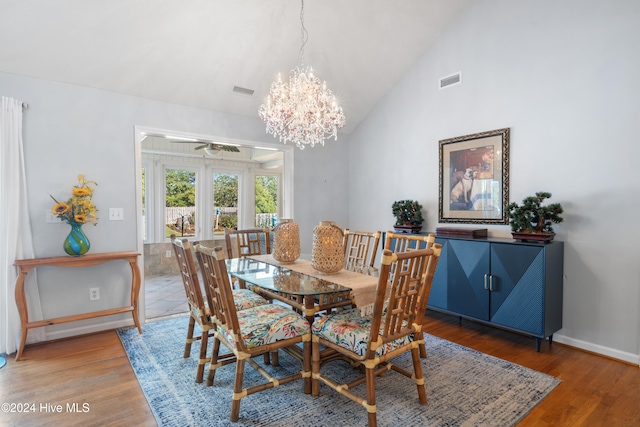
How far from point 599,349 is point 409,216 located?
215 cm

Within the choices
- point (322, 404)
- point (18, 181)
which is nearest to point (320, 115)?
point (322, 404)

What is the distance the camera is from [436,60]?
415cm

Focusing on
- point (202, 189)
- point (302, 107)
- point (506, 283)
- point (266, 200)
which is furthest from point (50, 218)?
point (266, 200)

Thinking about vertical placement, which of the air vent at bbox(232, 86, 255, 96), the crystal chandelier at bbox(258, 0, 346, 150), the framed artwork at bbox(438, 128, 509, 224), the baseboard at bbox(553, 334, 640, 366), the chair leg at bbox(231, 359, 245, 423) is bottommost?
the baseboard at bbox(553, 334, 640, 366)

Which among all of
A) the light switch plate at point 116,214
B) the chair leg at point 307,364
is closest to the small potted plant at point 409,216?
the chair leg at point 307,364

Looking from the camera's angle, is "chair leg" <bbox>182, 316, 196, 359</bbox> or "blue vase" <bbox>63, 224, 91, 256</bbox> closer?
"chair leg" <bbox>182, 316, 196, 359</bbox>

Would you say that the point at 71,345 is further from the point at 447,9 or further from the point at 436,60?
the point at 447,9

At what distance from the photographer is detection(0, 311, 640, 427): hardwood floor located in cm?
205

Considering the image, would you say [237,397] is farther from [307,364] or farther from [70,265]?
[70,265]

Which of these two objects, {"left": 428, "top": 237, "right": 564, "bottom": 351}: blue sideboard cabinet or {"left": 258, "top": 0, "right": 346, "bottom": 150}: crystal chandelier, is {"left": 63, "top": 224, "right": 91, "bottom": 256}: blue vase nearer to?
{"left": 258, "top": 0, "right": 346, "bottom": 150}: crystal chandelier

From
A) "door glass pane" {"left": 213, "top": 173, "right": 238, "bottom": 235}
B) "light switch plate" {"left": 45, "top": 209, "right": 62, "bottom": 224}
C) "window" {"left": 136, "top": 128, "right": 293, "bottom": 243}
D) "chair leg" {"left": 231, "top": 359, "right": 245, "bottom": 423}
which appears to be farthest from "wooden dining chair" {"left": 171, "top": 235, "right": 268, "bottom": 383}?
"door glass pane" {"left": 213, "top": 173, "right": 238, "bottom": 235}

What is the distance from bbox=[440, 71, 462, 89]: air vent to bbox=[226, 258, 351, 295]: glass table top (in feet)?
9.59

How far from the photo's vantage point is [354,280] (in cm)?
234

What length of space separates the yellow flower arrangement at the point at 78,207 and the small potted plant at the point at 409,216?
10.8 ft
